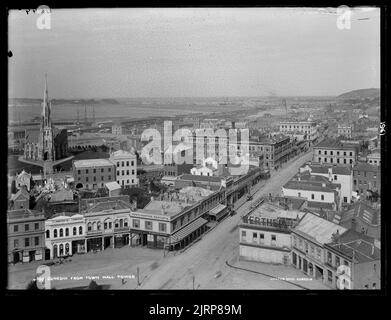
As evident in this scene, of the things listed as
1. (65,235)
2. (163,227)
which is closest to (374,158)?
(163,227)

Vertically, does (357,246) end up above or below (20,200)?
below

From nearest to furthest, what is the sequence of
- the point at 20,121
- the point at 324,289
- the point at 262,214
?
the point at 324,289, the point at 20,121, the point at 262,214

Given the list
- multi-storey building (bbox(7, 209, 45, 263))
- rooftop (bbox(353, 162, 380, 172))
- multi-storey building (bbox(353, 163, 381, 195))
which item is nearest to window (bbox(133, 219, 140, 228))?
multi-storey building (bbox(7, 209, 45, 263))

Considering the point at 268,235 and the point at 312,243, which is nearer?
the point at 312,243

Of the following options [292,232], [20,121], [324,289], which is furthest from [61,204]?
[324,289]

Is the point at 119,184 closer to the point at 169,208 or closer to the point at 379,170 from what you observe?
the point at 169,208

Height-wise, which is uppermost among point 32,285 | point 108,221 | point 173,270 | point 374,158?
point 374,158

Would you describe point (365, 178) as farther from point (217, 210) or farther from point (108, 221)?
point (108, 221)
